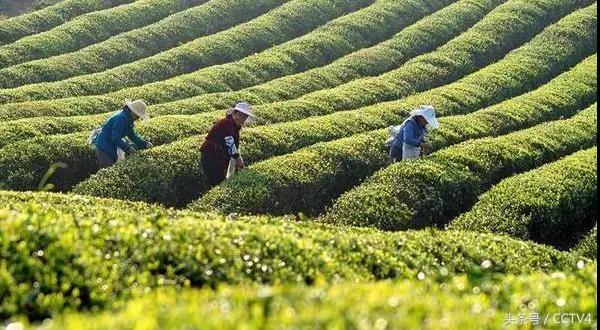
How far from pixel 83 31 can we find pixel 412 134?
23.2 meters

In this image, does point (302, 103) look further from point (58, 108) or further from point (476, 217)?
point (476, 217)

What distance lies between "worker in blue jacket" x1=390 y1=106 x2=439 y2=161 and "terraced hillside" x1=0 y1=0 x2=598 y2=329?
16.0 inches

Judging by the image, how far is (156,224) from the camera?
8.58m

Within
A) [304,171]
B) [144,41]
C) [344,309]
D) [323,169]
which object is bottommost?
[323,169]

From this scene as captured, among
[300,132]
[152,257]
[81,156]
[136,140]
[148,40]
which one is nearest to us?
[152,257]

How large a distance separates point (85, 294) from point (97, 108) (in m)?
18.6

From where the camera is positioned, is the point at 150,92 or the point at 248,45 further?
the point at 248,45

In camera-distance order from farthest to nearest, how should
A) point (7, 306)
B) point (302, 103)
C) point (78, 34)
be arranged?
point (78, 34) < point (302, 103) < point (7, 306)

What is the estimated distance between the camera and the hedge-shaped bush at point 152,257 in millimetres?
6941

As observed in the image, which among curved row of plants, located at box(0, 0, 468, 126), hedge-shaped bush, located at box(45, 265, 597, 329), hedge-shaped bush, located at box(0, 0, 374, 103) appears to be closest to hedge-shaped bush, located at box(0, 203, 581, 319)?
hedge-shaped bush, located at box(45, 265, 597, 329)

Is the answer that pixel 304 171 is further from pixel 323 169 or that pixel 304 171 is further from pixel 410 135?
pixel 410 135

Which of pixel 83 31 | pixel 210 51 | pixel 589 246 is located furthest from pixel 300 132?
pixel 83 31

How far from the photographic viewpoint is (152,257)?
772 cm

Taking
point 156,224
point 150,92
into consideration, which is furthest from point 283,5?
point 156,224
